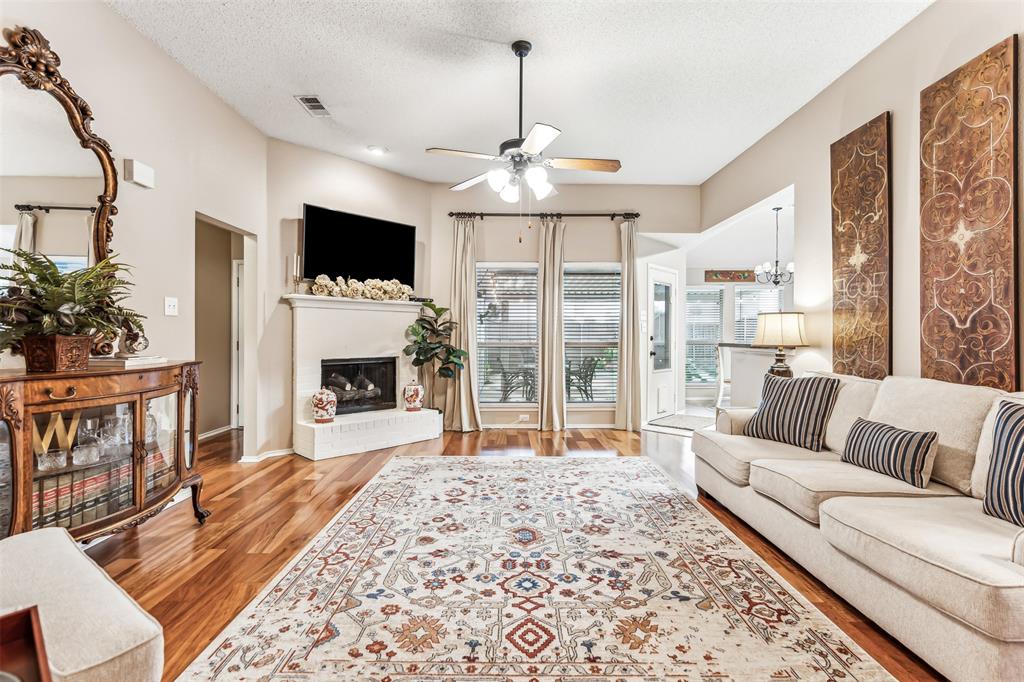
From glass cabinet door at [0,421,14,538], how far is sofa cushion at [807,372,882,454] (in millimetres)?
3925

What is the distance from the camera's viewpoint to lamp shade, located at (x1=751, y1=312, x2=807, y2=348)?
3.55m

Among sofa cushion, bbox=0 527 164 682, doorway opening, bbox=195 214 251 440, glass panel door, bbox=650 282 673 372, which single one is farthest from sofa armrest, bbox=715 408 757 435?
doorway opening, bbox=195 214 251 440

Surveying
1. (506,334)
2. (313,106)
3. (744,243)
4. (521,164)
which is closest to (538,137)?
(521,164)

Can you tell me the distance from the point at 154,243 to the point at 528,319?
12.6ft

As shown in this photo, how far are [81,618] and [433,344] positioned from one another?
14.0ft

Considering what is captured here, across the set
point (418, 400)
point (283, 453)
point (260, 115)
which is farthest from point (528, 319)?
point (260, 115)

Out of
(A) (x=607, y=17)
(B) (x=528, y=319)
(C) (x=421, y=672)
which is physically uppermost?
(A) (x=607, y=17)

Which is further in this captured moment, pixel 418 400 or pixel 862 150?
pixel 418 400

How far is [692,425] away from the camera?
589 cm

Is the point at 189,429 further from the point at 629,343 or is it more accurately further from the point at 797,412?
the point at 629,343

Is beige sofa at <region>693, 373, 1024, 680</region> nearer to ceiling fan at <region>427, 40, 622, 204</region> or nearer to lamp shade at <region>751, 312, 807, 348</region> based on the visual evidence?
lamp shade at <region>751, 312, 807, 348</region>

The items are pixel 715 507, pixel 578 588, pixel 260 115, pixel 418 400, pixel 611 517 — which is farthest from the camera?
pixel 418 400

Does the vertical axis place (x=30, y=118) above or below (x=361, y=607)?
above

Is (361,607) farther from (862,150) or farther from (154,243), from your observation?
(862,150)
